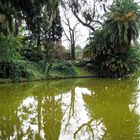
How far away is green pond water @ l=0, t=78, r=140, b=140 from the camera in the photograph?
24.5 feet

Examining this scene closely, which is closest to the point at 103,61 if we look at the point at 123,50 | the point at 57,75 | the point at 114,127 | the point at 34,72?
the point at 123,50

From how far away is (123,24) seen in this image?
2458 cm

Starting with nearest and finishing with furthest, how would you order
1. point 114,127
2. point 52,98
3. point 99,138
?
point 99,138 < point 114,127 < point 52,98

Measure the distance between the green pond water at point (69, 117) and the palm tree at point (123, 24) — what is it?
1074 cm

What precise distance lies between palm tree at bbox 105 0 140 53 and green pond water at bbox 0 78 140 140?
423 inches

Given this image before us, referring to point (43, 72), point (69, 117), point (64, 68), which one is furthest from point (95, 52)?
point (69, 117)

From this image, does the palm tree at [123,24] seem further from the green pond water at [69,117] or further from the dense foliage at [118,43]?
the green pond water at [69,117]

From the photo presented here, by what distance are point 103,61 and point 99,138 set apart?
1915 cm

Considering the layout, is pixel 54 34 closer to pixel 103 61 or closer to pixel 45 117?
pixel 103 61

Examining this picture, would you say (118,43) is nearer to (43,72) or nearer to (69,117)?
(43,72)

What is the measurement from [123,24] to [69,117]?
16184mm

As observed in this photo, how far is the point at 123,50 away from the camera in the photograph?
25.5 m

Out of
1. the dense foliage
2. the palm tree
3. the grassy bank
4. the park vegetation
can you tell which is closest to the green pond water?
the grassy bank

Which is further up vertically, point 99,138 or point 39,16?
point 39,16
